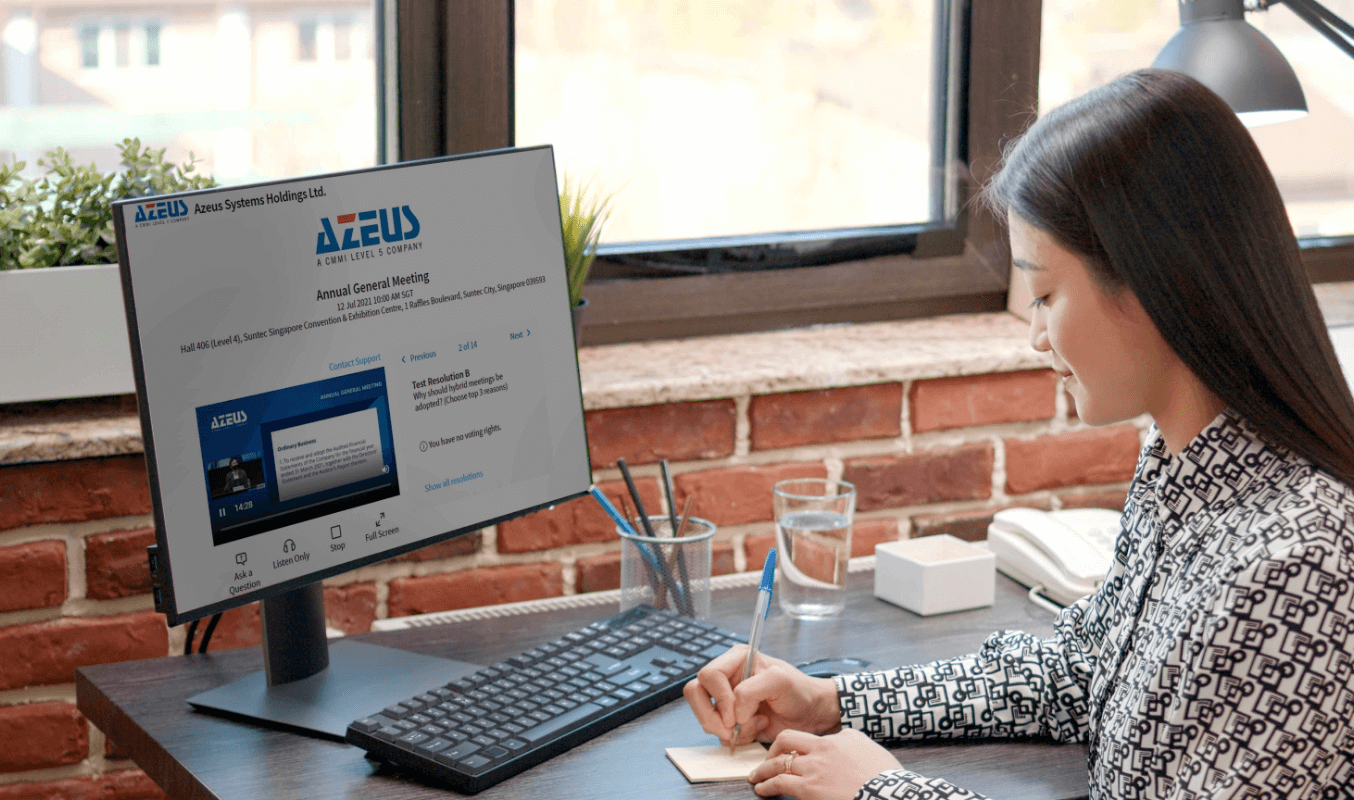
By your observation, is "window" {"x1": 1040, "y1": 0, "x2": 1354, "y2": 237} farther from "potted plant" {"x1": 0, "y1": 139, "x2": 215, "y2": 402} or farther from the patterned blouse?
"potted plant" {"x1": 0, "y1": 139, "x2": 215, "y2": 402}

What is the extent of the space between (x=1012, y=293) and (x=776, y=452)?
494 mm

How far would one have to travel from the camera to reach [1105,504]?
5.67 feet

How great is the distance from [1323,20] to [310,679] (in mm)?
1163

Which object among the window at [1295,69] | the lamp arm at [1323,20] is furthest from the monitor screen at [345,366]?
the window at [1295,69]

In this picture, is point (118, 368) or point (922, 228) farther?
point (922, 228)

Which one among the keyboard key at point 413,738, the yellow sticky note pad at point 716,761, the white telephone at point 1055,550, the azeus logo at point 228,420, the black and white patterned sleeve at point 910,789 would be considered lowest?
the yellow sticky note pad at point 716,761

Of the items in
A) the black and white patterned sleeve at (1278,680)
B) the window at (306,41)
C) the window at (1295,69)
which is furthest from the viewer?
the window at (1295,69)

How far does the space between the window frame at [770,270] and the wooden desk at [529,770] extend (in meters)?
0.56

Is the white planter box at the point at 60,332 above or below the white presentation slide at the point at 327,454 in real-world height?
above

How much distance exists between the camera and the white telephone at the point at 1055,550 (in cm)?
129

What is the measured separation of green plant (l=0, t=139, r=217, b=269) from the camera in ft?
4.15

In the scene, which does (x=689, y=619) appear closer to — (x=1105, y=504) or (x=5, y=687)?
(x=5, y=687)

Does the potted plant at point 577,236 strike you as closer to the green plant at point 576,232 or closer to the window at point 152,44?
the green plant at point 576,232

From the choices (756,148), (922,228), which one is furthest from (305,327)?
(922,228)
